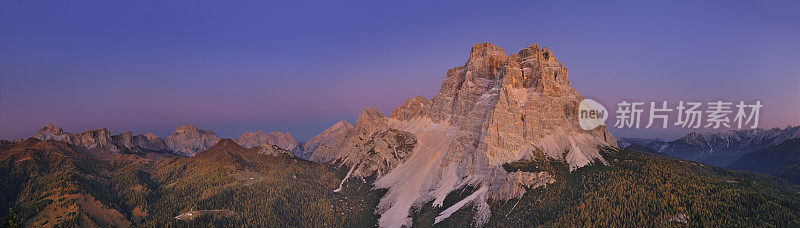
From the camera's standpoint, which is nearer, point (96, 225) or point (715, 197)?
point (715, 197)

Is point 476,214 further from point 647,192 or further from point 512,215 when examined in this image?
point 647,192

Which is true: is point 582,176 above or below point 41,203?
above

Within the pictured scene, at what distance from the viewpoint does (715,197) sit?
153 meters

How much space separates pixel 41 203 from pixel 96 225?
1471 inches

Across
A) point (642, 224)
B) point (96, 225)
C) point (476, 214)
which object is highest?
point (642, 224)

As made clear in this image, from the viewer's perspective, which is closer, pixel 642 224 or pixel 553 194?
pixel 642 224

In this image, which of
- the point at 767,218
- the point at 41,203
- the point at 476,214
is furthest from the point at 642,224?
the point at 41,203

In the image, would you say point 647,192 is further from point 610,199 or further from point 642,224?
point 642,224

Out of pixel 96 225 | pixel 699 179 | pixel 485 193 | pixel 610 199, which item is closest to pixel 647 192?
pixel 610 199

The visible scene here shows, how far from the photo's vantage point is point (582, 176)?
191m

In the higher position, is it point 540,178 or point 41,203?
point 540,178

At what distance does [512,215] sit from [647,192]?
5771 cm

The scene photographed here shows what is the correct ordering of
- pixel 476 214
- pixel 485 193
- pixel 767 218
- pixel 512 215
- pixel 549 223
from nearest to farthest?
pixel 767 218 → pixel 549 223 → pixel 512 215 → pixel 476 214 → pixel 485 193

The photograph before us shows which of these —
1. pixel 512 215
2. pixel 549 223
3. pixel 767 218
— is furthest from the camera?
pixel 512 215
